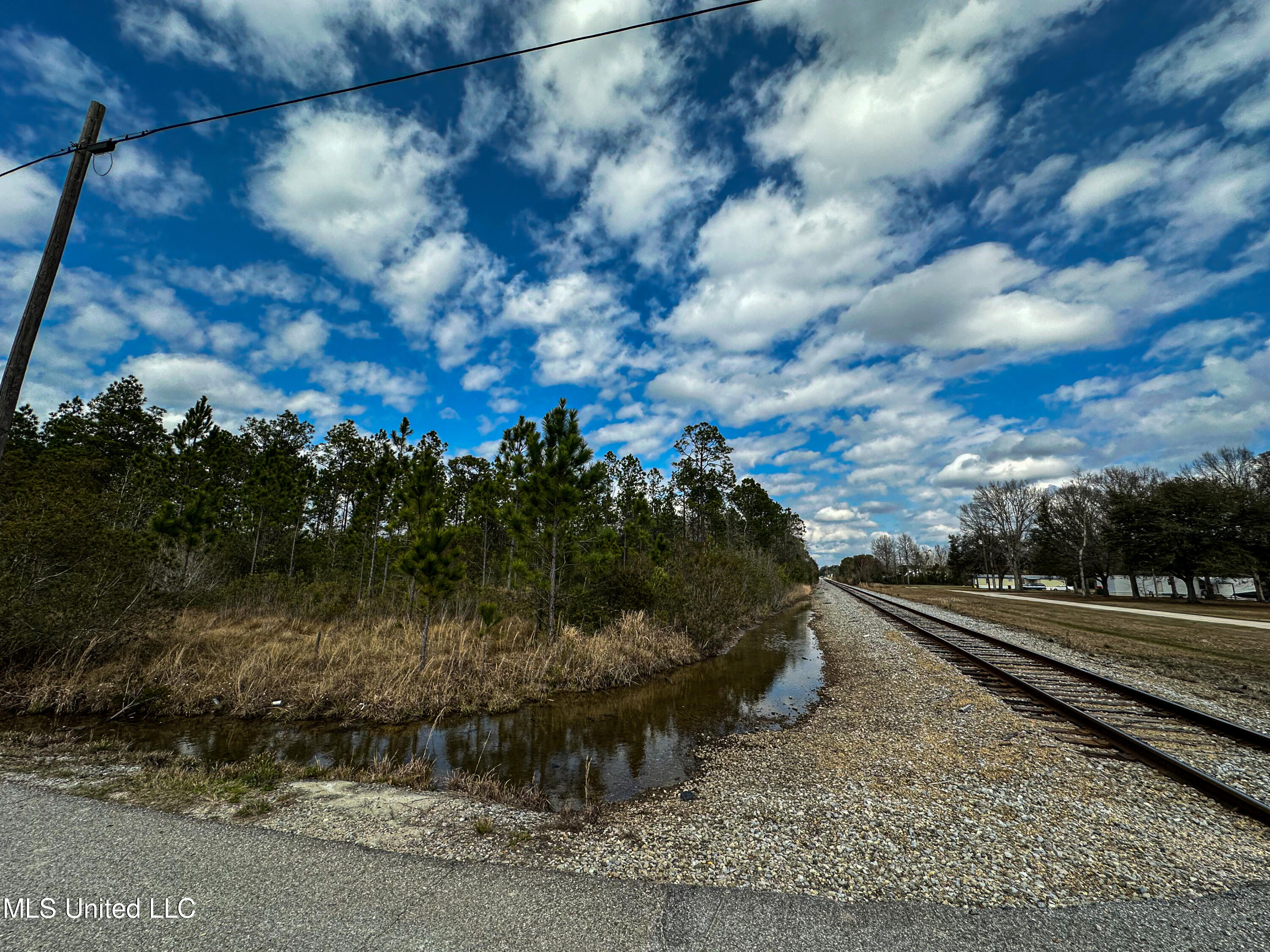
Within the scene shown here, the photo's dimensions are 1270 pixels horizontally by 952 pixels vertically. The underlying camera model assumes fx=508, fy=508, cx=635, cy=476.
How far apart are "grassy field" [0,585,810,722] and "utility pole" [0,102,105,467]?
570 centimetres

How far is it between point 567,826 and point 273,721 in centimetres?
802

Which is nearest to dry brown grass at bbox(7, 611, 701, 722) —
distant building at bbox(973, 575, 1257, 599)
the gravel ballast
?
the gravel ballast

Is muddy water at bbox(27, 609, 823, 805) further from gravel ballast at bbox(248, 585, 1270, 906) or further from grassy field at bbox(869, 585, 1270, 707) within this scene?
grassy field at bbox(869, 585, 1270, 707)

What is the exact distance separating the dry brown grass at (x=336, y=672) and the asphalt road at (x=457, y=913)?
6.72m

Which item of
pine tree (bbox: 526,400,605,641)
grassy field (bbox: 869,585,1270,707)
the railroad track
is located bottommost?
the railroad track

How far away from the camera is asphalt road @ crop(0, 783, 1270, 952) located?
2922 millimetres

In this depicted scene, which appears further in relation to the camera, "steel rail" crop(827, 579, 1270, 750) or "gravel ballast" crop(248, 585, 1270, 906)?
"steel rail" crop(827, 579, 1270, 750)

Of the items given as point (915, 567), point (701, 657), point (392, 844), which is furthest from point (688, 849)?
point (915, 567)

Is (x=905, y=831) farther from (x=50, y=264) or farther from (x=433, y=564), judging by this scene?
(x=50, y=264)

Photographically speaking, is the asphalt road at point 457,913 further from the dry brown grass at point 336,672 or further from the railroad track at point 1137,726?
the dry brown grass at point 336,672

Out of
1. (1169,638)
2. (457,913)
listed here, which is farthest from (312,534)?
(1169,638)

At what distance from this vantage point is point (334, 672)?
11.0 metres

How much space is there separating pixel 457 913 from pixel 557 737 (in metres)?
6.39

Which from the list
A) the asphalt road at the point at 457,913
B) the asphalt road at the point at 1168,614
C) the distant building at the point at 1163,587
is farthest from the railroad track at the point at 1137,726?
the distant building at the point at 1163,587
